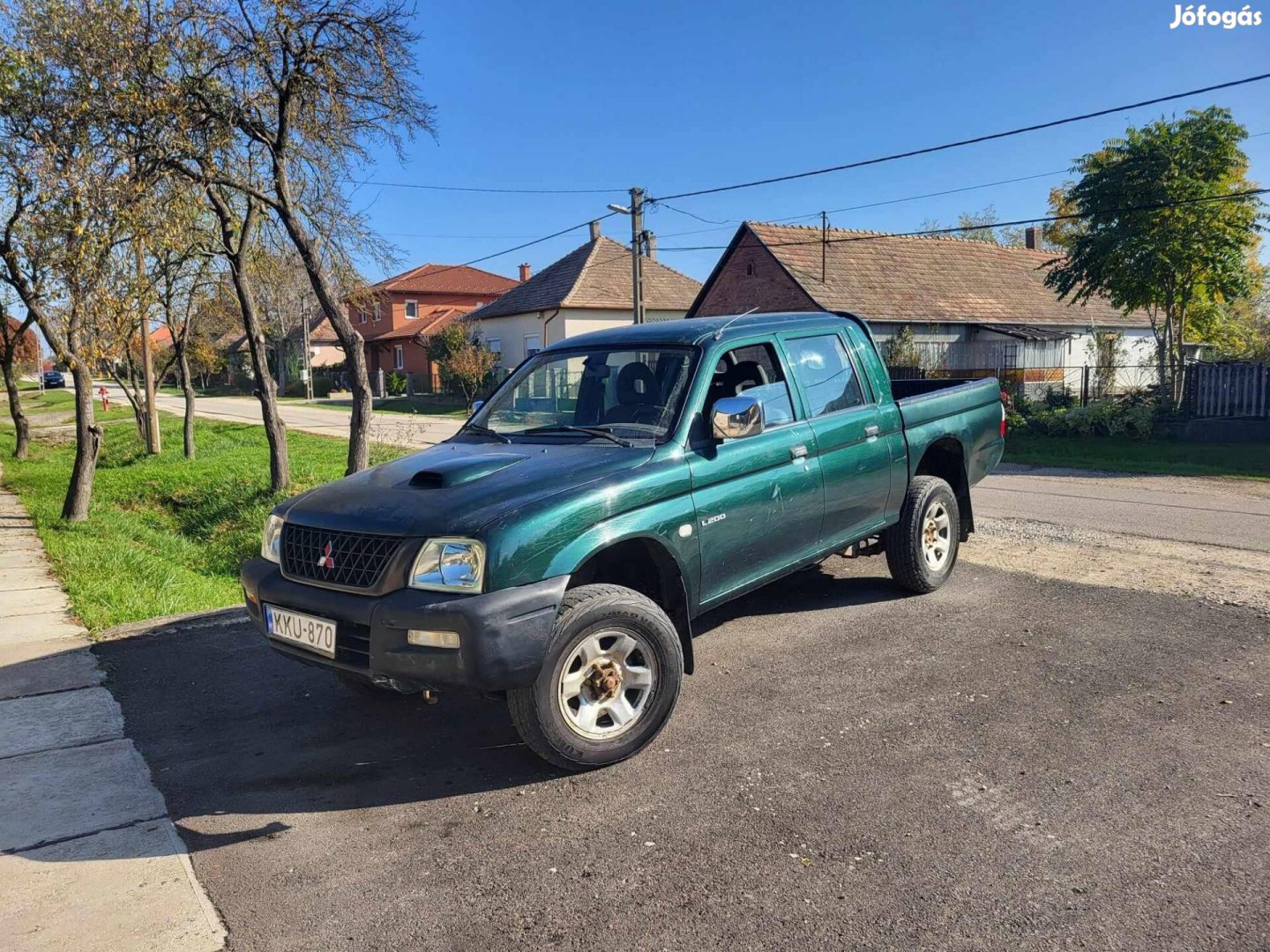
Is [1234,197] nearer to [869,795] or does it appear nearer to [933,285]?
[933,285]

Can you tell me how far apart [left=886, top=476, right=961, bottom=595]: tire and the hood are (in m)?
2.51

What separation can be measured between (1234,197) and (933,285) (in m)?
12.6

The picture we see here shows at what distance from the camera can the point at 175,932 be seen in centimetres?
299

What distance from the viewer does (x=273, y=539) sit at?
448cm

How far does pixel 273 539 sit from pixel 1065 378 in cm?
2856

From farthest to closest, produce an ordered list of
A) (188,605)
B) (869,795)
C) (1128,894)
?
(188,605) → (869,795) → (1128,894)

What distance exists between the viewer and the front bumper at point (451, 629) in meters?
3.53

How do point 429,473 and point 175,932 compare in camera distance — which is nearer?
point 175,932

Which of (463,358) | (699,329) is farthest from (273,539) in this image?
(463,358)

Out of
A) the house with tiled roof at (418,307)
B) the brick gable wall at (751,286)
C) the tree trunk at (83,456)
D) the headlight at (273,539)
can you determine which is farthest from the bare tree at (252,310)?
the house with tiled roof at (418,307)

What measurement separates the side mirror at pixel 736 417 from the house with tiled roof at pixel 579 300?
111 ft

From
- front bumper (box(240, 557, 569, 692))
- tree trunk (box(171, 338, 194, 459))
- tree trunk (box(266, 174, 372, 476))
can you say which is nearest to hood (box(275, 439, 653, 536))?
front bumper (box(240, 557, 569, 692))

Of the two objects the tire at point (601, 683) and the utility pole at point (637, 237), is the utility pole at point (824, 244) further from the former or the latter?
the tire at point (601, 683)

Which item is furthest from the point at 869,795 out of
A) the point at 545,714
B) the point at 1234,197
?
the point at 1234,197
